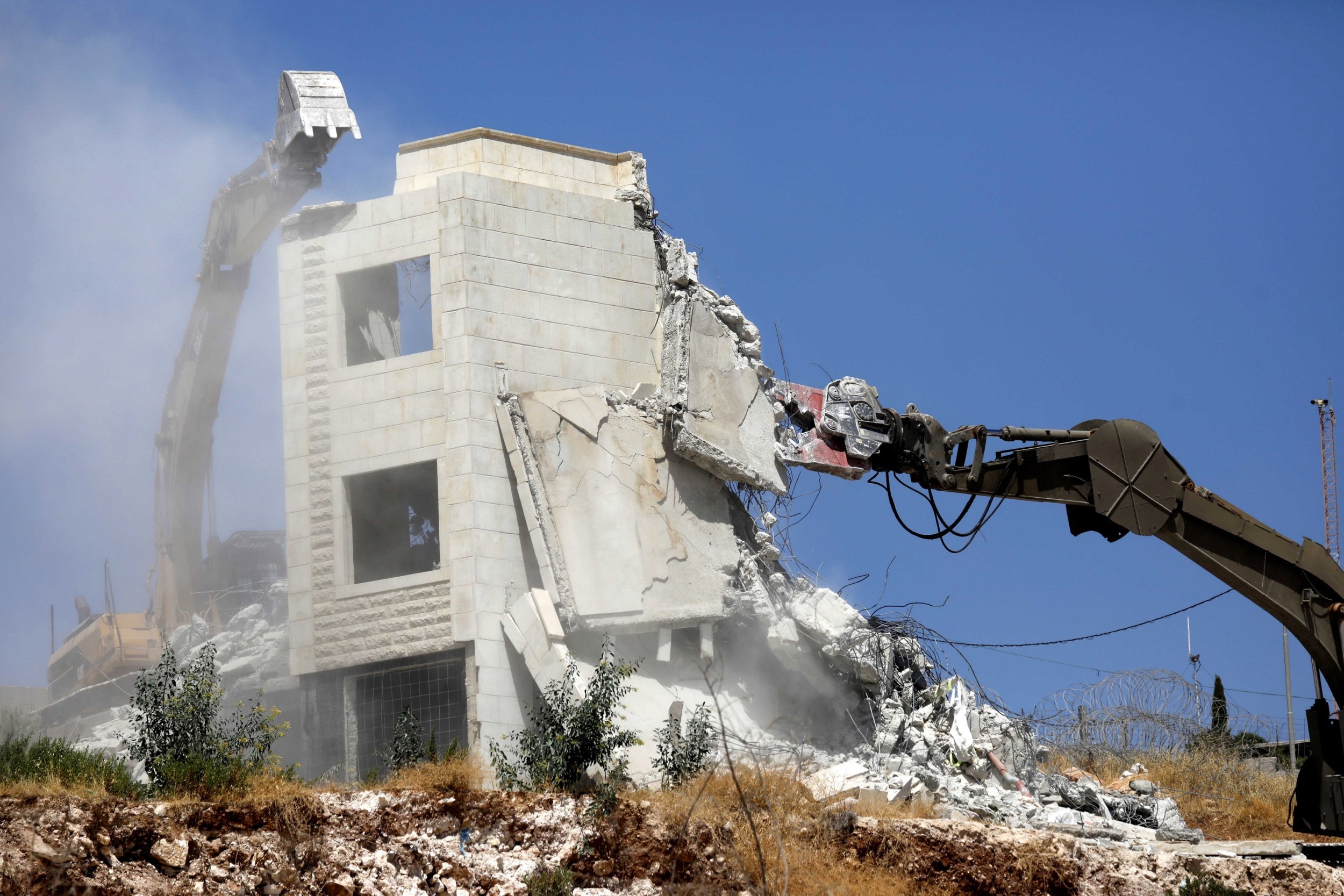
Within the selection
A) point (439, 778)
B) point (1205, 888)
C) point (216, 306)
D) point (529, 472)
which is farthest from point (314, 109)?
point (1205, 888)

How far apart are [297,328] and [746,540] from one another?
23.8 feet

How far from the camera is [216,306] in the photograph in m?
25.7

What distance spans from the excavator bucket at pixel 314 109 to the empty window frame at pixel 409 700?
28.2ft

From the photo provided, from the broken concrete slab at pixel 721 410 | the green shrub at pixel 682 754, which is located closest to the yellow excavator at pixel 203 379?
the broken concrete slab at pixel 721 410

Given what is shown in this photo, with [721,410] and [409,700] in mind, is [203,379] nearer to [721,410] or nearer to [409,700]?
[409,700]

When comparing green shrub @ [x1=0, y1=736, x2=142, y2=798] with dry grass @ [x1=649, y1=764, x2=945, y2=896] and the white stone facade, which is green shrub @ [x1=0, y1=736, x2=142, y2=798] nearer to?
dry grass @ [x1=649, y1=764, x2=945, y2=896]

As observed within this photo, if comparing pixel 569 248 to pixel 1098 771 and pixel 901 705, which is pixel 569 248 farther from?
pixel 1098 771

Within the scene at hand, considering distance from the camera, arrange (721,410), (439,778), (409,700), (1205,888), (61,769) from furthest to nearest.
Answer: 1. (721,410)
2. (409,700)
3. (1205,888)
4. (439,778)
5. (61,769)

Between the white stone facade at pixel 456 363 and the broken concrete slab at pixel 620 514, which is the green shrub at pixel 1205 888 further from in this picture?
the white stone facade at pixel 456 363

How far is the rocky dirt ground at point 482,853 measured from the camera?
1111cm

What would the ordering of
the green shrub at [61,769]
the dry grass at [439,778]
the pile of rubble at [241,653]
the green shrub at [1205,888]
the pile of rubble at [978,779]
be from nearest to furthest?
1. the green shrub at [61,769]
2. the dry grass at [439,778]
3. the green shrub at [1205,888]
4. the pile of rubble at [978,779]
5. the pile of rubble at [241,653]

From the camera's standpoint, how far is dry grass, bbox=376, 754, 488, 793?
13.4m

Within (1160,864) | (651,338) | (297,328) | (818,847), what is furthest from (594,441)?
(1160,864)

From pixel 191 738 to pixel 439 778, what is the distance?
8.23 ft
